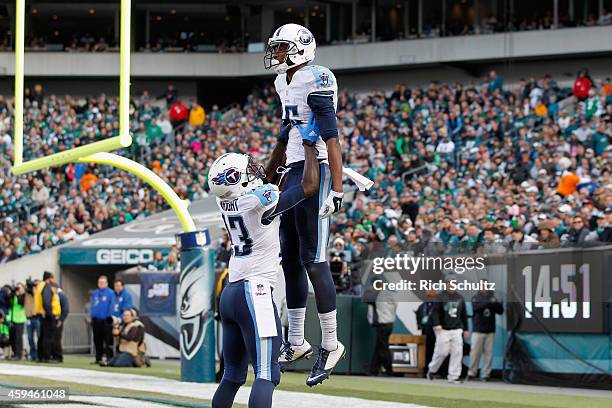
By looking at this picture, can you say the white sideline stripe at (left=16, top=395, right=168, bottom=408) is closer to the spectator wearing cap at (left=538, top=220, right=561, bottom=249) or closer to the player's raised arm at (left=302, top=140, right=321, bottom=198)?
the player's raised arm at (left=302, top=140, right=321, bottom=198)

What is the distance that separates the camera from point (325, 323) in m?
8.29

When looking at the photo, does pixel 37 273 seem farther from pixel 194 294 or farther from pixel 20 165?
pixel 20 165

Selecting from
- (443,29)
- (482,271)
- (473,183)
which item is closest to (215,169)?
(482,271)

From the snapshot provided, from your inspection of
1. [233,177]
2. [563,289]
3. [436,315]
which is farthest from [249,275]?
[436,315]

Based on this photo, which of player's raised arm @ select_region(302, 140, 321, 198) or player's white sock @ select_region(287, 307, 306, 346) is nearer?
player's raised arm @ select_region(302, 140, 321, 198)

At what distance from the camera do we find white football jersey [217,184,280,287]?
824 cm

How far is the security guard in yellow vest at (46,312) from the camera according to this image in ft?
65.8

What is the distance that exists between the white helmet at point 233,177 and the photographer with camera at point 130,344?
11.1 metres

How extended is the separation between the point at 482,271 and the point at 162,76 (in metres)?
22.1

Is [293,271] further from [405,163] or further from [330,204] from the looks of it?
[405,163]

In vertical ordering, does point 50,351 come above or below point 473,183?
below

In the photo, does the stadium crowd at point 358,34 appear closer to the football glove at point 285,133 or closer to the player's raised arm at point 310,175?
the football glove at point 285,133

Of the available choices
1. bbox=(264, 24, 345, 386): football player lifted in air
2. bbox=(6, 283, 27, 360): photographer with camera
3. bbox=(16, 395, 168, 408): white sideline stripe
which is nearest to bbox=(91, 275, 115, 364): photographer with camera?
bbox=(6, 283, 27, 360): photographer with camera

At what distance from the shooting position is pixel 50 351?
20.0m
